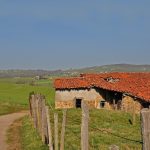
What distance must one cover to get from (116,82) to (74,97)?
512 centimetres

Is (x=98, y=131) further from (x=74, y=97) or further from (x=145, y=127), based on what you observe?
(x=74, y=97)

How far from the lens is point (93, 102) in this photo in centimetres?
4853

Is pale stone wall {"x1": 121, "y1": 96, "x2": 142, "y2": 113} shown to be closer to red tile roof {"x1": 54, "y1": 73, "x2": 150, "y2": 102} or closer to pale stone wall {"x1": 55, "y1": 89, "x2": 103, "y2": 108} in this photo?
red tile roof {"x1": 54, "y1": 73, "x2": 150, "y2": 102}

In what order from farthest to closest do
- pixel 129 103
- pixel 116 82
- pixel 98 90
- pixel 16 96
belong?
1. pixel 16 96
2. pixel 116 82
3. pixel 98 90
4. pixel 129 103

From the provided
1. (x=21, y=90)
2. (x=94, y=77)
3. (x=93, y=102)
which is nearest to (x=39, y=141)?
(x=93, y=102)

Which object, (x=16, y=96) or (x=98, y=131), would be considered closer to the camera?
(x=98, y=131)

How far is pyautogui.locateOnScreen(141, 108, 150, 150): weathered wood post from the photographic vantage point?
732 cm

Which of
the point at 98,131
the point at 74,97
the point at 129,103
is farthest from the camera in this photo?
the point at 74,97

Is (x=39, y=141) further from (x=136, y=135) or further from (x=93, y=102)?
(x=93, y=102)

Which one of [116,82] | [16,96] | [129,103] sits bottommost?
[16,96]

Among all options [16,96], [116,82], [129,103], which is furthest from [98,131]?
[16,96]

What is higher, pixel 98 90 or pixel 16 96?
pixel 98 90

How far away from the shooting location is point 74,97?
161 ft

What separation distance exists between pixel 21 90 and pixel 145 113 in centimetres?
7465
